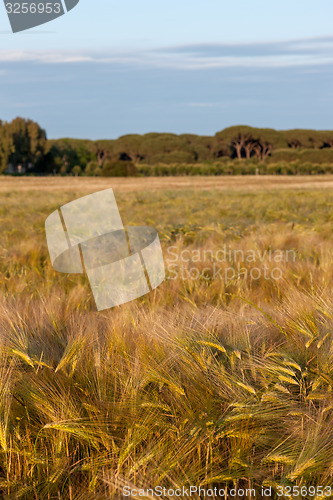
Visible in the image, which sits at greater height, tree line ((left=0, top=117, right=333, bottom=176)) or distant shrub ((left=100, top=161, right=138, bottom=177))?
tree line ((left=0, top=117, right=333, bottom=176))

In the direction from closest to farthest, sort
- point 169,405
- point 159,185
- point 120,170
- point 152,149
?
point 169,405, point 159,185, point 120,170, point 152,149

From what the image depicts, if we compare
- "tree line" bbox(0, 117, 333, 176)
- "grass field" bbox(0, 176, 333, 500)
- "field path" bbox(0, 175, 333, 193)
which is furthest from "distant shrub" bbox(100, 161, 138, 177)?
"grass field" bbox(0, 176, 333, 500)

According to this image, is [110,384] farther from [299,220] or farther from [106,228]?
[299,220]

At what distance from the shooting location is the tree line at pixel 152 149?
56.2 meters

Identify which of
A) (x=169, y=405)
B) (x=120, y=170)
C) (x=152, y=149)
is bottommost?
(x=120, y=170)

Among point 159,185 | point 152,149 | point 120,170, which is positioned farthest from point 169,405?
point 152,149

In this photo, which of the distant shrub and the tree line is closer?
the distant shrub

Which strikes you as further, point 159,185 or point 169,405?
point 159,185

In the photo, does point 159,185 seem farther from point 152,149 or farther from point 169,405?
point 152,149

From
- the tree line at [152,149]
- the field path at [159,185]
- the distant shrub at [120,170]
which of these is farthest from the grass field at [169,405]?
the tree line at [152,149]

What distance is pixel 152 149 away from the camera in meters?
67.0

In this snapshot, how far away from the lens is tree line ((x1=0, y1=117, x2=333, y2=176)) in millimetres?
56188

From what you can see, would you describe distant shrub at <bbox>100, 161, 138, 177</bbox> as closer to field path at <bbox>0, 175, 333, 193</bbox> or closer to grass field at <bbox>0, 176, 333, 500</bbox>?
field path at <bbox>0, 175, 333, 193</bbox>

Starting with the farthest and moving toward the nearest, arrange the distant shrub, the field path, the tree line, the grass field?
the tree line < the distant shrub < the field path < the grass field
